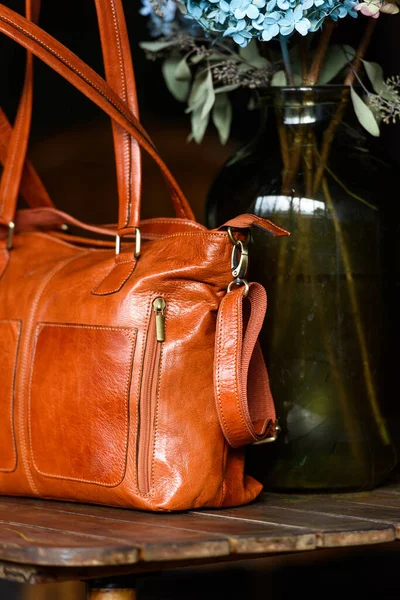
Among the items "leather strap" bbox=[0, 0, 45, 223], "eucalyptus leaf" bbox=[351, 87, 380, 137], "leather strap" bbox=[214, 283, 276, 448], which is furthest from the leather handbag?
"eucalyptus leaf" bbox=[351, 87, 380, 137]

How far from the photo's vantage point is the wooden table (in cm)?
80

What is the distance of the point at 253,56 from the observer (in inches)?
49.9

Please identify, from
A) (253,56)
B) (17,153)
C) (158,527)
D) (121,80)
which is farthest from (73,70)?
(158,527)

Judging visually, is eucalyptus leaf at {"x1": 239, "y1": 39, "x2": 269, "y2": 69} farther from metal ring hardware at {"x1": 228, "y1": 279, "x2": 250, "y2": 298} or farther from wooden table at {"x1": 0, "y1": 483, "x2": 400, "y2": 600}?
wooden table at {"x1": 0, "y1": 483, "x2": 400, "y2": 600}

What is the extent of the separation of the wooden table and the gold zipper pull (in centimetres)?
18

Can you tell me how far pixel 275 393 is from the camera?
1.16 meters

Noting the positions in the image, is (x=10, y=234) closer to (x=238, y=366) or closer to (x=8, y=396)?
(x=8, y=396)

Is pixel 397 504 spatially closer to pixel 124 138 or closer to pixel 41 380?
pixel 41 380

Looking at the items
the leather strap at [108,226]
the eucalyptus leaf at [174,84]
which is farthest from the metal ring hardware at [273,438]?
the eucalyptus leaf at [174,84]

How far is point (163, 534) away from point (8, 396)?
320 mm

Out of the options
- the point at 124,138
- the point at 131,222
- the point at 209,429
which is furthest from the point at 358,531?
the point at 124,138

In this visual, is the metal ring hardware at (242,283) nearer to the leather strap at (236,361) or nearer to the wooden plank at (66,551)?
the leather strap at (236,361)

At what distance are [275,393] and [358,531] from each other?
0.31 meters

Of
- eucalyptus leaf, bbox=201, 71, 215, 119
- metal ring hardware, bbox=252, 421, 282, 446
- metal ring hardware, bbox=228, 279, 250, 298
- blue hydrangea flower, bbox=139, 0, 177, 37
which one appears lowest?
metal ring hardware, bbox=252, 421, 282, 446
